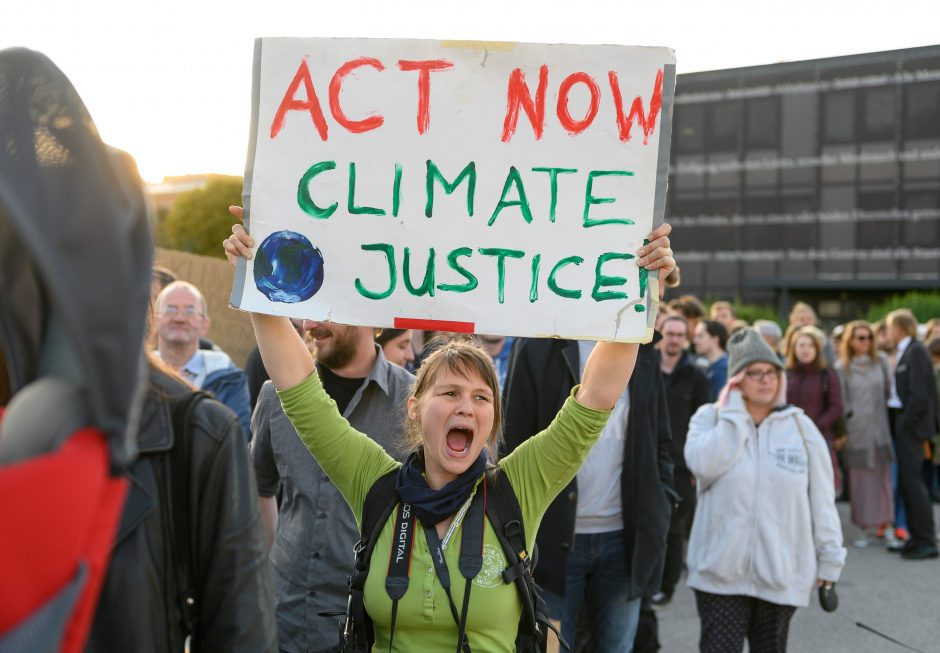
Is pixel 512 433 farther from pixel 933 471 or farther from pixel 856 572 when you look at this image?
pixel 933 471

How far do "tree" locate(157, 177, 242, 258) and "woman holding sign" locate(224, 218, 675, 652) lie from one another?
4698cm

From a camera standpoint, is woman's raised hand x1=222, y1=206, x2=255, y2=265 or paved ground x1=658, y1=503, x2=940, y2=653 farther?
paved ground x1=658, y1=503, x2=940, y2=653

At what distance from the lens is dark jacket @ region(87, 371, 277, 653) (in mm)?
1695

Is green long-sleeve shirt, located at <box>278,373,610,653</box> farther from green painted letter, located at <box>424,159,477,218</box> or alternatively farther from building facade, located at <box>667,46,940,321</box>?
building facade, located at <box>667,46,940,321</box>

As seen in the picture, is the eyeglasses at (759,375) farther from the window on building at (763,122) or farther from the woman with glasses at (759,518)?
the window on building at (763,122)

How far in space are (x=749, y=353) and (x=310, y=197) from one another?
10.0 ft

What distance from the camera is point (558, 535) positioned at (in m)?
4.45

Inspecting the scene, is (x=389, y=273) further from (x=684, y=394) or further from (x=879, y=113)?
(x=879, y=113)

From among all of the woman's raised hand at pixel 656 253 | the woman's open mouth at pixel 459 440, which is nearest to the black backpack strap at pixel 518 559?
the woman's open mouth at pixel 459 440

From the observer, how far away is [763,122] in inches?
1485

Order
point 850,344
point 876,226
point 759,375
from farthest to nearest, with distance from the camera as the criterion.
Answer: point 876,226, point 850,344, point 759,375

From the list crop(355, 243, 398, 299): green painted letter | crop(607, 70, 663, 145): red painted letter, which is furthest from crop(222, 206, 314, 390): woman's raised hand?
crop(607, 70, 663, 145): red painted letter

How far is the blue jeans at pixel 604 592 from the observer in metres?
4.60

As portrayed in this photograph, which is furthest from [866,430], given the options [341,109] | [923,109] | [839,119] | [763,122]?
[763,122]
